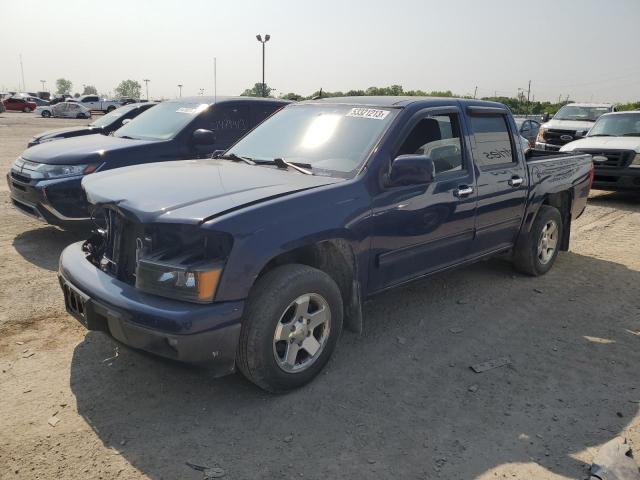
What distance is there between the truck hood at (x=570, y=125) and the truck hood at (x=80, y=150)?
38.8 feet

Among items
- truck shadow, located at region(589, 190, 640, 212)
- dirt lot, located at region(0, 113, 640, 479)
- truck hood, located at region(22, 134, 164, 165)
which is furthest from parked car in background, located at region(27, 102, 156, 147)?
truck shadow, located at region(589, 190, 640, 212)

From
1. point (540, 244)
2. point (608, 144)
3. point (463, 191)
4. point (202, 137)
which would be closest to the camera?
point (463, 191)

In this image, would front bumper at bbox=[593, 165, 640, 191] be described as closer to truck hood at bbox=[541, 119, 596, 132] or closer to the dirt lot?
truck hood at bbox=[541, 119, 596, 132]

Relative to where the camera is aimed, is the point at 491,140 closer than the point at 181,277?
No

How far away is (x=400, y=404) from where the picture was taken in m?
3.28

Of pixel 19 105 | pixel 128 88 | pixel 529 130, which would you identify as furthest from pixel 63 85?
pixel 529 130

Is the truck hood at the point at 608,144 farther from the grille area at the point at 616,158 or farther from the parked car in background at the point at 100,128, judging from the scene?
the parked car in background at the point at 100,128

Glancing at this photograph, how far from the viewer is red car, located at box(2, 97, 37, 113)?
4666cm

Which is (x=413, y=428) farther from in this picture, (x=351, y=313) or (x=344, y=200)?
(x=344, y=200)

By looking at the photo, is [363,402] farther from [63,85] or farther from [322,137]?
[63,85]

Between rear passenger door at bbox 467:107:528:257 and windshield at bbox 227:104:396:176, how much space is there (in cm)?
110

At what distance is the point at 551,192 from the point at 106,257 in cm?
438

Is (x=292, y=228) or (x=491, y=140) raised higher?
(x=491, y=140)

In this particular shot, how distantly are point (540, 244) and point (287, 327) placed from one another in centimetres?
350
